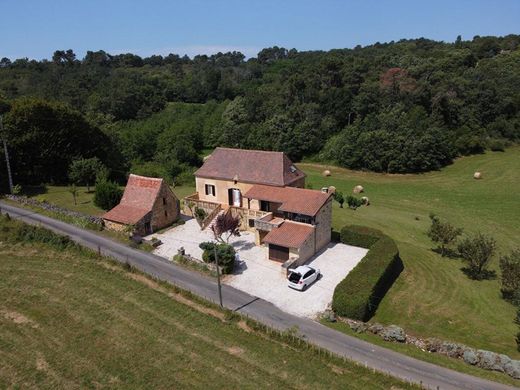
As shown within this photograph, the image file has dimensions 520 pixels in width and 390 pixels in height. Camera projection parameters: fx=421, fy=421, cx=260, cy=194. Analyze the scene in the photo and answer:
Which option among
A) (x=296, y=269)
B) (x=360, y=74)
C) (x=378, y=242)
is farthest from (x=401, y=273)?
(x=360, y=74)

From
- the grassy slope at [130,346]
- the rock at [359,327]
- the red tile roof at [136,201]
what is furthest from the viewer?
the red tile roof at [136,201]

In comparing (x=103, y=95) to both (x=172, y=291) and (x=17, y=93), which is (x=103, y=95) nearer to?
(x=17, y=93)

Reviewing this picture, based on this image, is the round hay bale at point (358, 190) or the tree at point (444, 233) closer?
the tree at point (444, 233)

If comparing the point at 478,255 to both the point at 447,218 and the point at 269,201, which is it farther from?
the point at 447,218

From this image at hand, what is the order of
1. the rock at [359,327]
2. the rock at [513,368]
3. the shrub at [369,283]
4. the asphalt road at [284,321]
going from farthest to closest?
1. the shrub at [369,283]
2. the rock at [359,327]
3. the rock at [513,368]
4. the asphalt road at [284,321]

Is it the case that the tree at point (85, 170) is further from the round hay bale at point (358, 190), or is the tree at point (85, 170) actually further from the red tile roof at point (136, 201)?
the round hay bale at point (358, 190)

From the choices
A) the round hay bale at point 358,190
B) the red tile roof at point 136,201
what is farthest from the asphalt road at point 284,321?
the round hay bale at point 358,190

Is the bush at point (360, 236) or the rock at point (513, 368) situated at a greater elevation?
the bush at point (360, 236)
